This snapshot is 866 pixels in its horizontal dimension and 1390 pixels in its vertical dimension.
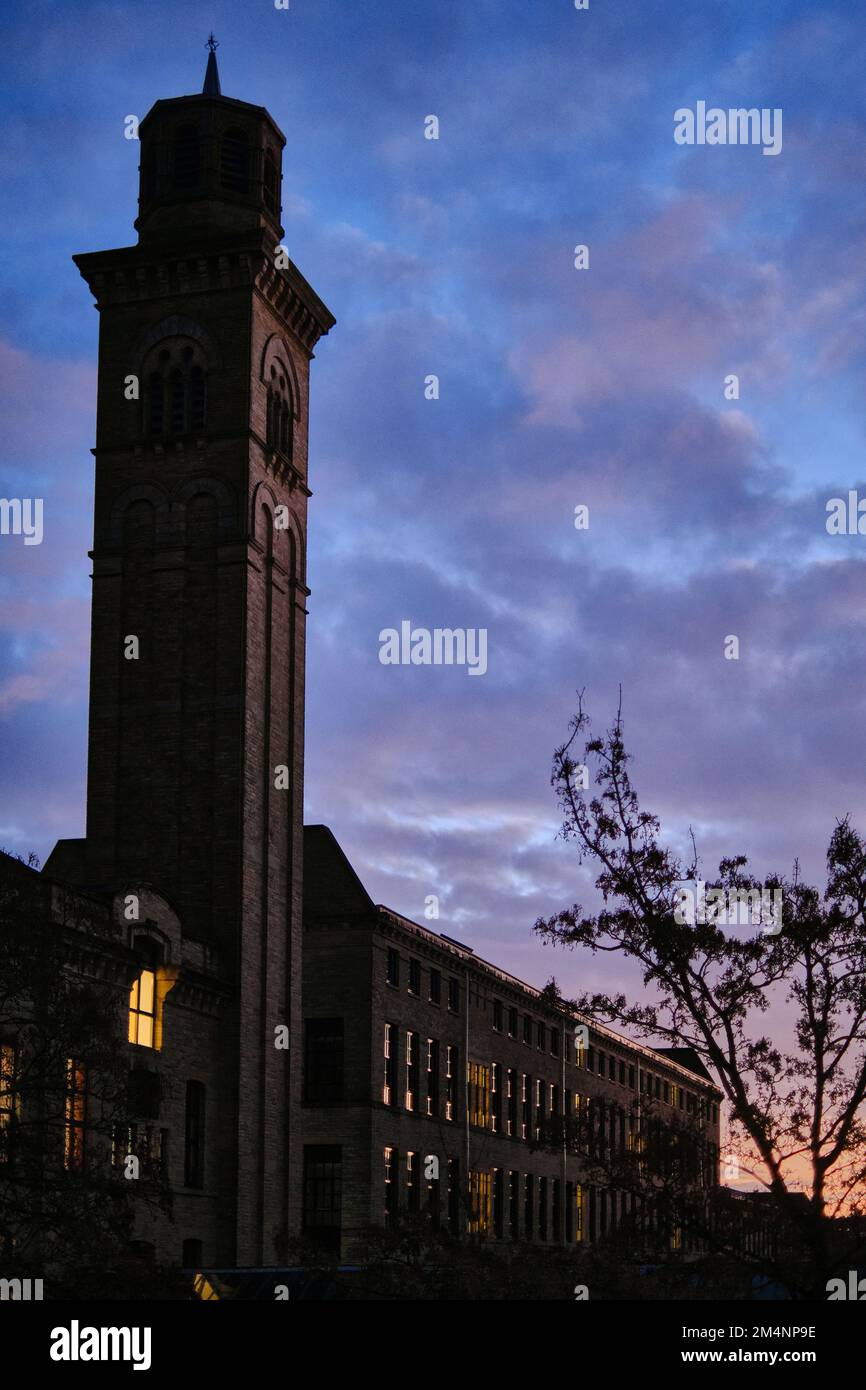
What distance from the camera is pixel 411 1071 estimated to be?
222ft

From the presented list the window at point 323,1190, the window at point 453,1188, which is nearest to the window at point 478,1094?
the window at point 453,1188

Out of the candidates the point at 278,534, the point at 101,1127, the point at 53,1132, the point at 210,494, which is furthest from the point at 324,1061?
the point at 101,1127

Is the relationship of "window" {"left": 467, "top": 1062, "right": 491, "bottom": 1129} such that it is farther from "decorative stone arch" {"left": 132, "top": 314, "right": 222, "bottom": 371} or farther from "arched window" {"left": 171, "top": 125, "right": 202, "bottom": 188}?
"arched window" {"left": 171, "top": 125, "right": 202, "bottom": 188}

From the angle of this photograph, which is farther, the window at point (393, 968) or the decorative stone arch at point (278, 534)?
the window at point (393, 968)

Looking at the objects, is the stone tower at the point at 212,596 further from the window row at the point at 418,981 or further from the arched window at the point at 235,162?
the window row at the point at 418,981

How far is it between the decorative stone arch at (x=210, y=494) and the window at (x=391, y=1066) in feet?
67.1

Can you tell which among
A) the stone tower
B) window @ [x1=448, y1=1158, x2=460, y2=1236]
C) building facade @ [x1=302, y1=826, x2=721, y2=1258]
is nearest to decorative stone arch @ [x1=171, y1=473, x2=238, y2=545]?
the stone tower

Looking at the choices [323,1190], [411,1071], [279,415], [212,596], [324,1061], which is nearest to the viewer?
[212,596]

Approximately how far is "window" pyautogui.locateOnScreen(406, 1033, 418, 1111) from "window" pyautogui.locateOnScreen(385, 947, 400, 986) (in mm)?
2611

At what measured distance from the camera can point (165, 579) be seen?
57.5 m

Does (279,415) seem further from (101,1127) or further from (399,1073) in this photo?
(101,1127)

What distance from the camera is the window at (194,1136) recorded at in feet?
166

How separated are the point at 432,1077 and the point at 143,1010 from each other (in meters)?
24.9
